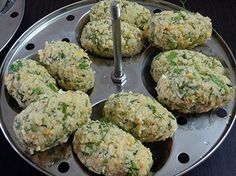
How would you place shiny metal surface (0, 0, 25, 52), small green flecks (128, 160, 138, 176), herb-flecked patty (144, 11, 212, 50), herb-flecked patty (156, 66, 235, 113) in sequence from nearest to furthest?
small green flecks (128, 160, 138, 176) → herb-flecked patty (156, 66, 235, 113) → herb-flecked patty (144, 11, 212, 50) → shiny metal surface (0, 0, 25, 52)

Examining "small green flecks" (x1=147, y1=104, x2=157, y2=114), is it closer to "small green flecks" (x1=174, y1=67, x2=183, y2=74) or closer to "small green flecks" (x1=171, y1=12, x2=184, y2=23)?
"small green flecks" (x1=174, y1=67, x2=183, y2=74)

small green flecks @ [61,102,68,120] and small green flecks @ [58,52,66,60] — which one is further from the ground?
small green flecks @ [58,52,66,60]

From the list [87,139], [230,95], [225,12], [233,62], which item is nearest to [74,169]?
[87,139]

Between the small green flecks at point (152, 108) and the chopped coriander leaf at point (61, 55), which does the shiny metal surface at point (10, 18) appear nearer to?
the chopped coriander leaf at point (61, 55)

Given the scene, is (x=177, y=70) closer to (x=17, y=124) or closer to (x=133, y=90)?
(x=133, y=90)

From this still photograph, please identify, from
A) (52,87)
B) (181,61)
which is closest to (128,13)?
(181,61)

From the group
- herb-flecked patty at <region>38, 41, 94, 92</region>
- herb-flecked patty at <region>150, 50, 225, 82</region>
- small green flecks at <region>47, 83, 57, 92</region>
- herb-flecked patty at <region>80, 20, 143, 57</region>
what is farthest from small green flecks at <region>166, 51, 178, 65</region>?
small green flecks at <region>47, 83, 57, 92</region>

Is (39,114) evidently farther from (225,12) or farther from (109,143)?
(225,12)
